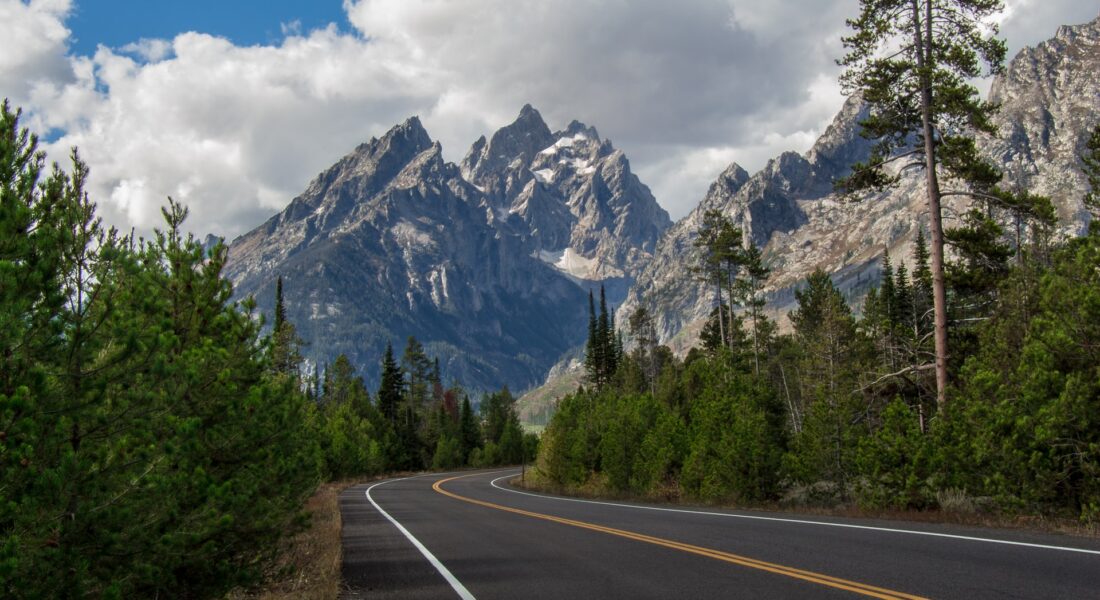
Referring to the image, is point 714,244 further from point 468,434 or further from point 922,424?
point 468,434

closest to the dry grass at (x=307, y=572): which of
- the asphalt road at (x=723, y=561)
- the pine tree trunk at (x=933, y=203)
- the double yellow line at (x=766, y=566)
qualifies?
the asphalt road at (x=723, y=561)

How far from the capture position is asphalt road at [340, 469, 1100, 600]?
291 inches

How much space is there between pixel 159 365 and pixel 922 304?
62.1m

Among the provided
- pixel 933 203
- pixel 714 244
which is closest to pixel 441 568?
pixel 933 203

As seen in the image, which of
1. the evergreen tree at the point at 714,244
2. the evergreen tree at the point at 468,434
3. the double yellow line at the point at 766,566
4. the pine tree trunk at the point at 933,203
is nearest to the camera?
the double yellow line at the point at 766,566

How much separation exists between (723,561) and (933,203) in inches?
521

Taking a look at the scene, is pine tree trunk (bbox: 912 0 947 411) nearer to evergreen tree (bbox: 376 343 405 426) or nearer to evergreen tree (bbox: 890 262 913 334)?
evergreen tree (bbox: 890 262 913 334)

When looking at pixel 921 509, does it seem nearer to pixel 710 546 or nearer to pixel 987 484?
pixel 987 484

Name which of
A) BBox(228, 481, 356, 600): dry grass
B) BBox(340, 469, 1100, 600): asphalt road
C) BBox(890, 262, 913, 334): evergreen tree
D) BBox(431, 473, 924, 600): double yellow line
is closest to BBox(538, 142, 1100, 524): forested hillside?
BBox(340, 469, 1100, 600): asphalt road

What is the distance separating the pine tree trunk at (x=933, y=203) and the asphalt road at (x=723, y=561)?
5.52 meters

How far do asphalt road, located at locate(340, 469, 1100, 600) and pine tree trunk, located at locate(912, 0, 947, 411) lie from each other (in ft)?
18.1

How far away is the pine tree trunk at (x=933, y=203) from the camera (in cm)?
1750

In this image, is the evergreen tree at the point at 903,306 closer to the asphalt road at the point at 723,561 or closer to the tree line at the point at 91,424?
the asphalt road at the point at 723,561

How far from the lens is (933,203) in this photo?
18.5 m
